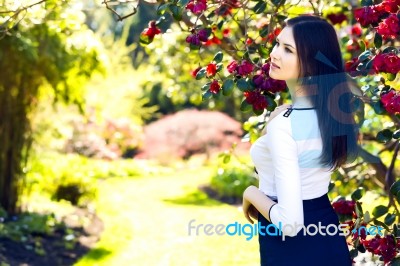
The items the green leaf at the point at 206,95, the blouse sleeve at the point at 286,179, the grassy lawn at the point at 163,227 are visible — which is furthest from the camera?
the grassy lawn at the point at 163,227

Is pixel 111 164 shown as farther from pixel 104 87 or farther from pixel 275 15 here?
pixel 275 15

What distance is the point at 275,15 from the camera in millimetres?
3963

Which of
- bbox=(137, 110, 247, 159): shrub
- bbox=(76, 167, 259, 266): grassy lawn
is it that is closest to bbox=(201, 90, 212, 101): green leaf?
bbox=(76, 167, 259, 266): grassy lawn

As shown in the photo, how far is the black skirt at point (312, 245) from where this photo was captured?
7.52 ft

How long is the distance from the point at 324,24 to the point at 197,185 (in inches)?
428

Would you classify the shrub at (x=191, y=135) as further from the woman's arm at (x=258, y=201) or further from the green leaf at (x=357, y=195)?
the woman's arm at (x=258, y=201)

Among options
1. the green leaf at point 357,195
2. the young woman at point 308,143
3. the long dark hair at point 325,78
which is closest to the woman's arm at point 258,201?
the young woman at point 308,143

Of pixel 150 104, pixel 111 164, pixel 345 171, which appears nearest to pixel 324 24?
pixel 345 171

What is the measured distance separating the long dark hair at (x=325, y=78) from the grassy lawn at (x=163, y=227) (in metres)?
2.39

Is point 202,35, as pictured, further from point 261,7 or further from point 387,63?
point 387,63

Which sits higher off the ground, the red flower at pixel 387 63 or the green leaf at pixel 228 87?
the red flower at pixel 387 63

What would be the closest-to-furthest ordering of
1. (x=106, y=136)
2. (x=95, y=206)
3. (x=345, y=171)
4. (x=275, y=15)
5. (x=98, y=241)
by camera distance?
1. (x=275, y=15)
2. (x=345, y=171)
3. (x=98, y=241)
4. (x=95, y=206)
5. (x=106, y=136)

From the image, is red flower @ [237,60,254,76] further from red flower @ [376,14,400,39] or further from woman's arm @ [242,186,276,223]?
woman's arm @ [242,186,276,223]

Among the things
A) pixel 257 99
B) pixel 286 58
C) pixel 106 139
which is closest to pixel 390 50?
pixel 257 99
